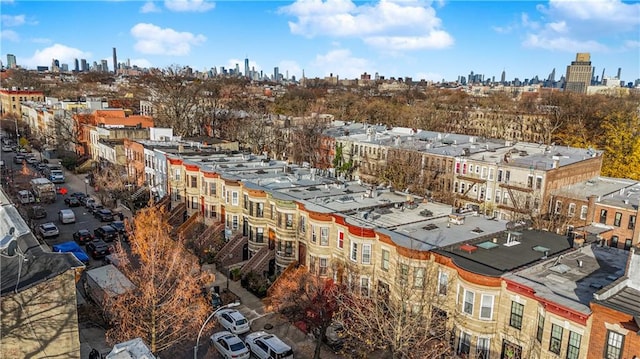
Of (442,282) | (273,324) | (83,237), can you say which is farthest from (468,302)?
(83,237)

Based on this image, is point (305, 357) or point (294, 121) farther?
point (294, 121)

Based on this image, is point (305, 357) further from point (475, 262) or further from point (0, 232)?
point (0, 232)

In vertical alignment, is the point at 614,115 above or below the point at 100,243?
above

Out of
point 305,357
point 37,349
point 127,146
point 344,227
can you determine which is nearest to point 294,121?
point 127,146

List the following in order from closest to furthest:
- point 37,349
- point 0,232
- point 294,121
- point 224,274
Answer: point 37,349 < point 0,232 < point 224,274 < point 294,121

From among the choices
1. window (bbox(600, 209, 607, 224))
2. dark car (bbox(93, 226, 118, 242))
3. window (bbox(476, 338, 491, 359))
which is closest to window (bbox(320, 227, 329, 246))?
window (bbox(476, 338, 491, 359))

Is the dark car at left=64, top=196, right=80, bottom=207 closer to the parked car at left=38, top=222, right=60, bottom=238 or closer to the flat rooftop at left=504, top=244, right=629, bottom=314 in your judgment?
the parked car at left=38, top=222, right=60, bottom=238
